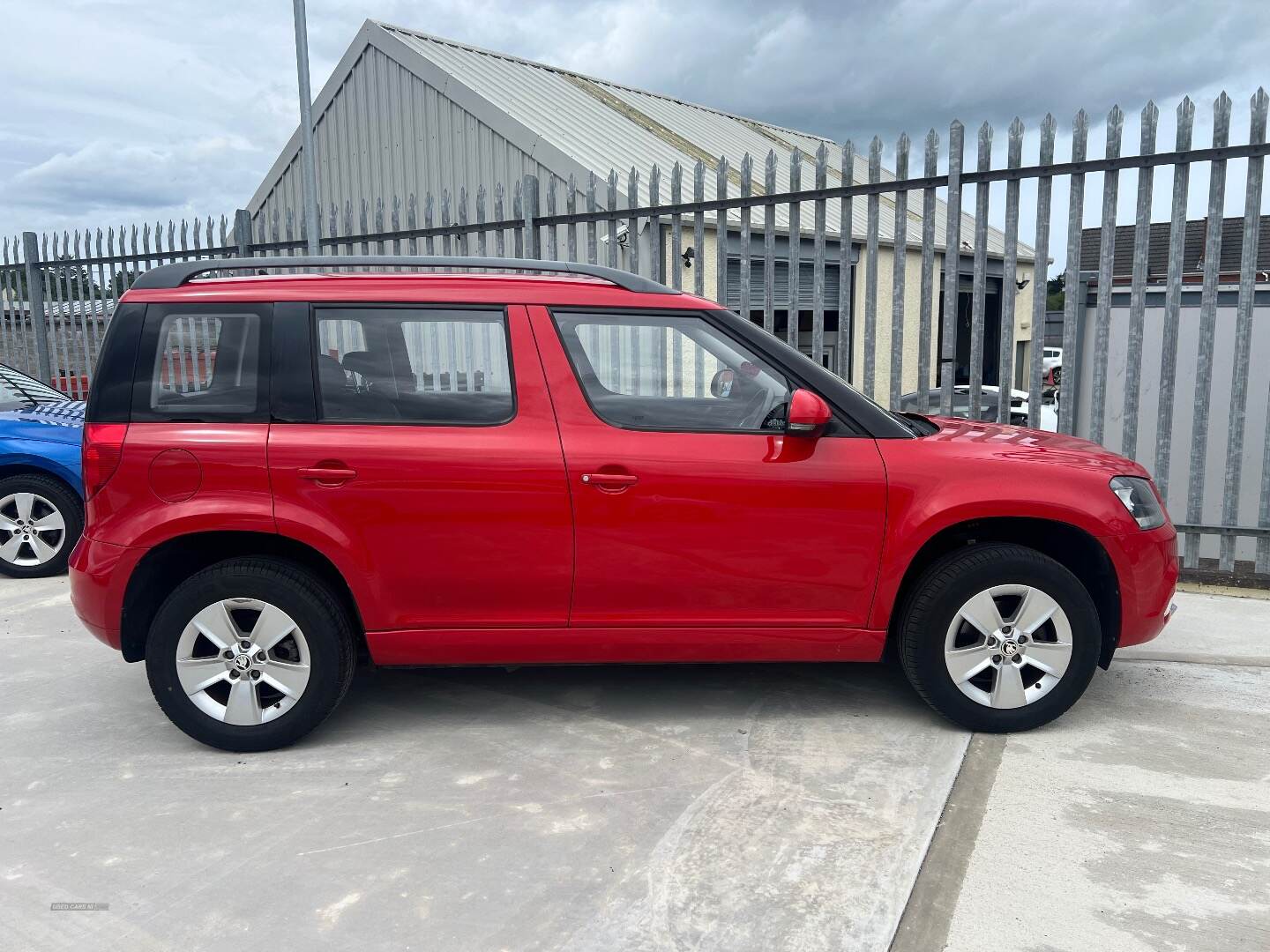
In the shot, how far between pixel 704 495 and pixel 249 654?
1739 mm

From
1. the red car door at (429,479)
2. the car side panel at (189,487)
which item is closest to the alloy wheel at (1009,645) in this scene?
the red car door at (429,479)

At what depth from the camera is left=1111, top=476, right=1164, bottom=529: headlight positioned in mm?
3662

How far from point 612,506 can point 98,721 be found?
7.62ft

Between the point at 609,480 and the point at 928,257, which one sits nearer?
the point at 609,480

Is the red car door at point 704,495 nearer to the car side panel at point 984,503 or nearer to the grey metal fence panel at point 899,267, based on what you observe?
the car side panel at point 984,503

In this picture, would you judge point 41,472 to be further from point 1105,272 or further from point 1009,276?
point 1105,272

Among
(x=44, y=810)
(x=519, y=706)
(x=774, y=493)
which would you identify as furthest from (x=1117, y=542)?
(x=44, y=810)

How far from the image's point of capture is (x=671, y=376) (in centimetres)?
367

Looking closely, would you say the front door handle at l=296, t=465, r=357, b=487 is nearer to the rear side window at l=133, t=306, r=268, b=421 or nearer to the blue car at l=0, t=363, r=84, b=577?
the rear side window at l=133, t=306, r=268, b=421

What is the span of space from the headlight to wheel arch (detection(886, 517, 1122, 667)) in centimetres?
18

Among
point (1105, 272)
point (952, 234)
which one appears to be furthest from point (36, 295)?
point (1105, 272)

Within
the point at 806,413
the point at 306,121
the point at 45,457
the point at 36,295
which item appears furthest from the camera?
the point at 36,295

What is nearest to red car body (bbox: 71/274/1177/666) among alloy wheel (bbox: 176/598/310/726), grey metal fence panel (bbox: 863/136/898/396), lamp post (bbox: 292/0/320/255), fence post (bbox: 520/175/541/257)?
alloy wheel (bbox: 176/598/310/726)

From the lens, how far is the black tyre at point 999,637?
11.7 ft
